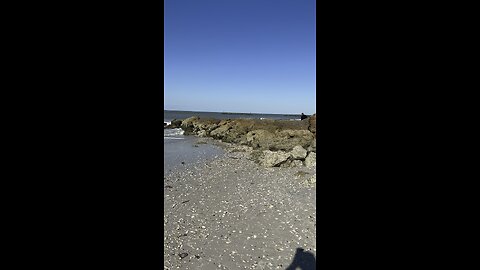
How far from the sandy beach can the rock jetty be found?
1837 mm

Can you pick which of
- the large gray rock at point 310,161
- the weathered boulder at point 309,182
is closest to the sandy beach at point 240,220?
the weathered boulder at point 309,182

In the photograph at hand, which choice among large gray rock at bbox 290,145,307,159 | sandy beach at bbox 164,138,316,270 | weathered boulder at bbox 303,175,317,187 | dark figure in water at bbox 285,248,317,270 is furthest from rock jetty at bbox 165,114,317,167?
dark figure in water at bbox 285,248,317,270

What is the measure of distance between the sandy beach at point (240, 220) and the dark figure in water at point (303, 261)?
2 centimetres

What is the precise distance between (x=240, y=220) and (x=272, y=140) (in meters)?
14.5

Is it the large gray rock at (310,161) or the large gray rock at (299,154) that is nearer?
the large gray rock at (310,161)

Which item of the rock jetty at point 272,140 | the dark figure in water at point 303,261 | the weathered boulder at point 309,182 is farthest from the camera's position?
the rock jetty at point 272,140

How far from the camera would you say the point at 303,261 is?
529 cm

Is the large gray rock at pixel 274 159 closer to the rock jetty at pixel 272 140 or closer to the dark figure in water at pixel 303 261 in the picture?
the rock jetty at pixel 272 140

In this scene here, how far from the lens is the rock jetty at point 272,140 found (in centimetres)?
1491
